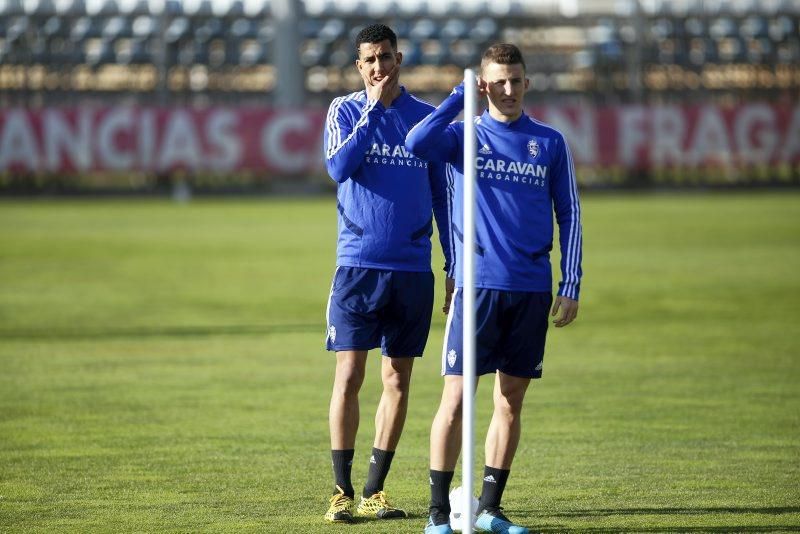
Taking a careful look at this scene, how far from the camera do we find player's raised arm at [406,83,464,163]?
18.9 ft

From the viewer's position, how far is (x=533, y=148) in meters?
5.97

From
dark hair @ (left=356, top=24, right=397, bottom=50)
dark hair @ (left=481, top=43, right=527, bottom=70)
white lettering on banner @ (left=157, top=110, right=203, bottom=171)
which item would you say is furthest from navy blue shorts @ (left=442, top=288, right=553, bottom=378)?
white lettering on banner @ (left=157, top=110, right=203, bottom=171)

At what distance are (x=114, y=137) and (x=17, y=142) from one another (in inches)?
102

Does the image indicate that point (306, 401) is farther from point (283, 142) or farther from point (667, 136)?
point (667, 136)

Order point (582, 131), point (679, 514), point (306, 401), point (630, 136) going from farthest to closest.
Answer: point (630, 136)
point (582, 131)
point (306, 401)
point (679, 514)

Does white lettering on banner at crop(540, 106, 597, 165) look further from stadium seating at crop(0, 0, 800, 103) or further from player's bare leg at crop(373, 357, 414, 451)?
player's bare leg at crop(373, 357, 414, 451)

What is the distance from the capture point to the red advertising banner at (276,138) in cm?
3891

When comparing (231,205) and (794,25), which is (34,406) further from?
(794,25)

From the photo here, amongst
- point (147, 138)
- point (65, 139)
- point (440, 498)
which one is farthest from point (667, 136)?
point (440, 498)

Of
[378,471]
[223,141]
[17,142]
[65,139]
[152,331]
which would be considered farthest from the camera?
[223,141]

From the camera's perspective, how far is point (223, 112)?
3984cm

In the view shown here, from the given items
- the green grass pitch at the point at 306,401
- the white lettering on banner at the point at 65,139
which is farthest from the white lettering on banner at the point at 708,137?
the green grass pitch at the point at 306,401

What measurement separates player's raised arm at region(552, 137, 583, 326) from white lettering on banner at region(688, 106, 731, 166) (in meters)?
36.9

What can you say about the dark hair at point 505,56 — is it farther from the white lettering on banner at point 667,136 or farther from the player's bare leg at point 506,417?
the white lettering on banner at point 667,136
